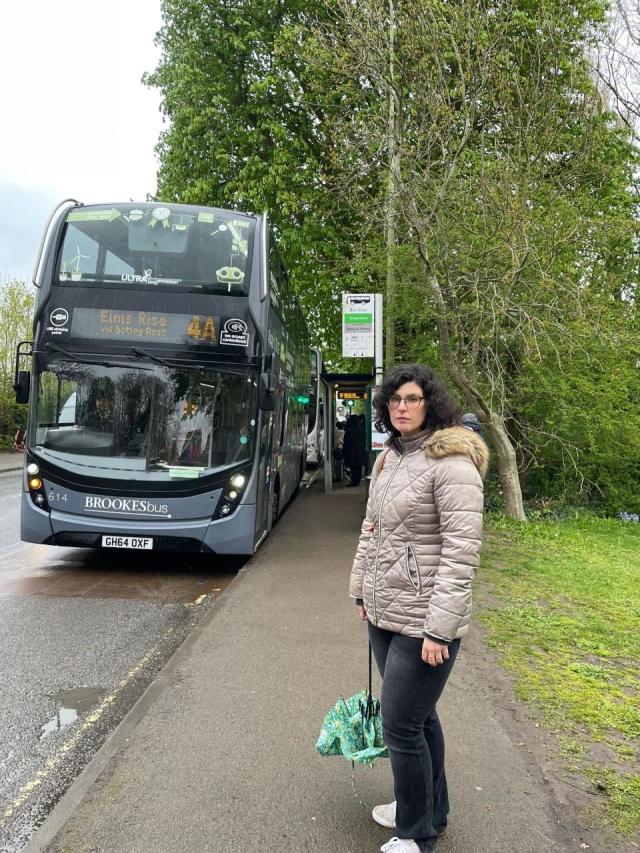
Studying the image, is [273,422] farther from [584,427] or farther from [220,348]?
[584,427]

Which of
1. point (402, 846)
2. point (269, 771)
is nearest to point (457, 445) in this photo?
point (402, 846)

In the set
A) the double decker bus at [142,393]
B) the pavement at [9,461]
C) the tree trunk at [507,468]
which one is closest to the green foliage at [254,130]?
the tree trunk at [507,468]

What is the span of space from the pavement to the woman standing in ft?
71.9

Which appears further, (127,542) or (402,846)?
(127,542)

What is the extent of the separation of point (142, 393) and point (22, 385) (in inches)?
54.8

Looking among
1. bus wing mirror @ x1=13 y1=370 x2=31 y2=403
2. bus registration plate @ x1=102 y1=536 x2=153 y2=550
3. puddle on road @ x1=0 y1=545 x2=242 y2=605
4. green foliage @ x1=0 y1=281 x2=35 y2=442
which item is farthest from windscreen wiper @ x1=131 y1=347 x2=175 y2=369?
green foliage @ x1=0 y1=281 x2=35 y2=442

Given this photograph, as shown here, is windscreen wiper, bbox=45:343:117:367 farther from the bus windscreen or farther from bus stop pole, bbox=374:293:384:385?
bus stop pole, bbox=374:293:384:385

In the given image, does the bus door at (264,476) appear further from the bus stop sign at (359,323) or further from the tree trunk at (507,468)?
the tree trunk at (507,468)

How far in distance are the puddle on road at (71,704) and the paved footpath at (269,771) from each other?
1.40ft

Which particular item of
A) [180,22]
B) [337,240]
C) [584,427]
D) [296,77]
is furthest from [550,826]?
[180,22]

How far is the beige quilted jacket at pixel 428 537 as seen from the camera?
8.18 ft

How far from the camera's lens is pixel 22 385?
25.8ft

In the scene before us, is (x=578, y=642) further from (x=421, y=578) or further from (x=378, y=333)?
Result: (x=378, y=333)

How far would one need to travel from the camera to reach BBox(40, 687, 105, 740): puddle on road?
3.99 meters
